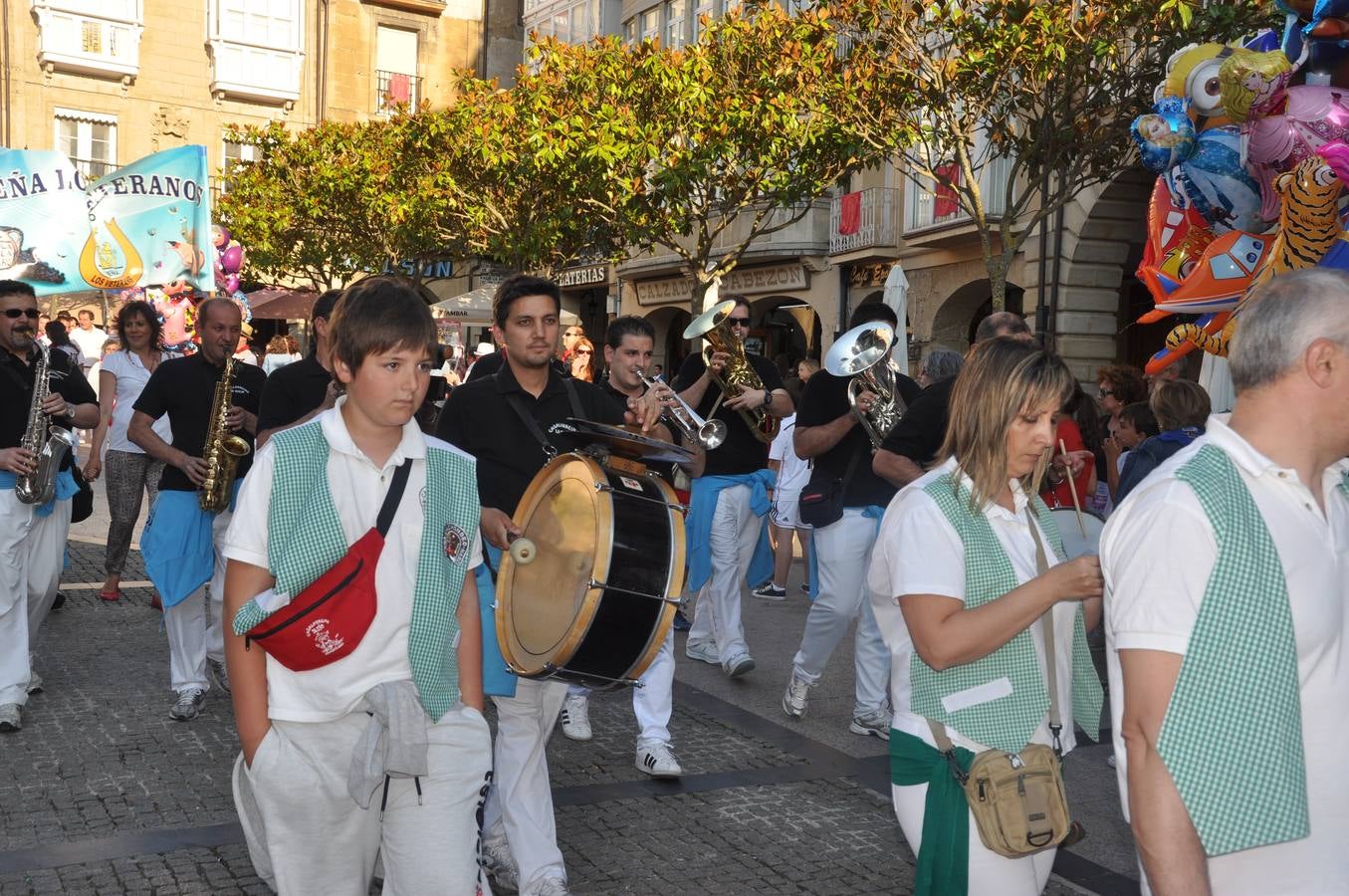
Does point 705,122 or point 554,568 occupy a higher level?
point 705,122

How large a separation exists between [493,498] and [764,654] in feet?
13.7

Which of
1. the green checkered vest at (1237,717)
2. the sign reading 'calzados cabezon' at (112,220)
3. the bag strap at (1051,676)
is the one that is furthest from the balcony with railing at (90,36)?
the green checkered vest at (1237,717)

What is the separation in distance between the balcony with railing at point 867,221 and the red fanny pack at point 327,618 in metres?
23.9

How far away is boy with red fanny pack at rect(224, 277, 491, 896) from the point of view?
2.94 metres

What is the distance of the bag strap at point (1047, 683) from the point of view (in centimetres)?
301

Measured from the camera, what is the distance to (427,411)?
6.70 metres

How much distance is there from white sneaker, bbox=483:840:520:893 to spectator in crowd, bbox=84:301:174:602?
5155 mm

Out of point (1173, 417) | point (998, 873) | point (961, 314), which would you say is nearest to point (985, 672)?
point (998, 873)

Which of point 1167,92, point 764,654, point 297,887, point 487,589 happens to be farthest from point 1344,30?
point 297,887

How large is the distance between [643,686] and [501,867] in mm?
1322

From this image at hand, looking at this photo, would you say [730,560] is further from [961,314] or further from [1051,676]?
[961,314]

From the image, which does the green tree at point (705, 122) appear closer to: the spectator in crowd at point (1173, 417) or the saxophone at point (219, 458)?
the spectator in crowd at point (1173, 417)

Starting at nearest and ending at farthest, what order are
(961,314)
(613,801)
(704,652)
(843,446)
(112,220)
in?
(613,801) < (843,446) < (704,652) < (112,220) < (961,314)

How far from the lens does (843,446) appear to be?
7152 millimetres
